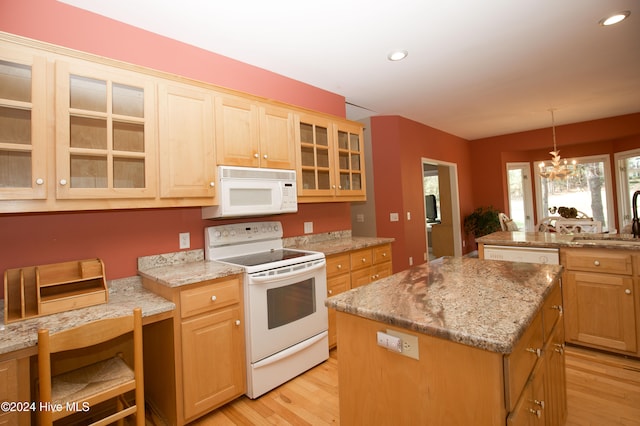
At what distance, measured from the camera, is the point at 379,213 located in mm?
4809

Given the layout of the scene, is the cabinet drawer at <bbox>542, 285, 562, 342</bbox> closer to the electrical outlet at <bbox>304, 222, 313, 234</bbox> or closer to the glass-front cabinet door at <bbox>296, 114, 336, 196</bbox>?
the glass-front cabinet door at <bbox>296, 114, 336, 196</bbox>

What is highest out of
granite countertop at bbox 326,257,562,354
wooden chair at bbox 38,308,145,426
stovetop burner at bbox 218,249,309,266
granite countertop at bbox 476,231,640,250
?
granite countertop at bbox 476,231,640,250

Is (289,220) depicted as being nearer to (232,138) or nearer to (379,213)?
(232,138)

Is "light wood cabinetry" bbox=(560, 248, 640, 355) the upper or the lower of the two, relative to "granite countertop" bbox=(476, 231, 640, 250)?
lower

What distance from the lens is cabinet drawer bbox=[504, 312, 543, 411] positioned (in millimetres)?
894

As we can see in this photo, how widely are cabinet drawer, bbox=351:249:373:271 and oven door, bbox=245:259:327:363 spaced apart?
18.0 inches

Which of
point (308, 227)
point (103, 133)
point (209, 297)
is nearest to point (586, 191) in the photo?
point (308, 227)

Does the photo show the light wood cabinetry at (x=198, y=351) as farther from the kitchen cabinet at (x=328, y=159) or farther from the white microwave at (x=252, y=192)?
the kitchen cabinet at (x=328, y=159)

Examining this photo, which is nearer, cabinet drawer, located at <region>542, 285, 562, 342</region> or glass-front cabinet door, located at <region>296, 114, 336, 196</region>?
cabinet drawer, located at <region>542, 285, 562, 342</region>

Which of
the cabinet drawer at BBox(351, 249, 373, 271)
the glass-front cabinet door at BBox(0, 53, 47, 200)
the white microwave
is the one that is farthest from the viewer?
the cabinet drawer at BBox(351, 249, 373, 271)

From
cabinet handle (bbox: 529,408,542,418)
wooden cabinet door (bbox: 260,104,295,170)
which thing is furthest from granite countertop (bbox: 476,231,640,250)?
wooden cabinet door (bbox: 260,104,295,170)

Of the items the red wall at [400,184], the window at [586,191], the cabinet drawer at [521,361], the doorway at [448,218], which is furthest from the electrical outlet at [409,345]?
the window at [586,191]

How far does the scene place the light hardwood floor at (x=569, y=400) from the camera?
1860 mm

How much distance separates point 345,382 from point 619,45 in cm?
396
